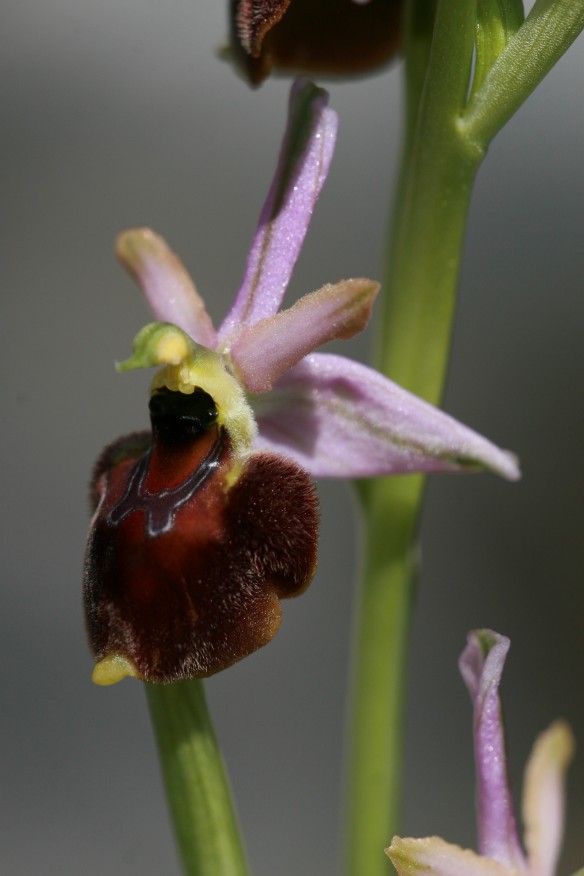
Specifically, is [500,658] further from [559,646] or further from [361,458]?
[559,646]

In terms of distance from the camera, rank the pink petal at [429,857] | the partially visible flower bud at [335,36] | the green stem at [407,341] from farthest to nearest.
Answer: the partially visible flower bud at [335,36] < the green stem at [407,341] < the pink petal at [429,857]

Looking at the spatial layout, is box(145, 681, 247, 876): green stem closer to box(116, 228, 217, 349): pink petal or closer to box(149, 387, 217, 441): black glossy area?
box(149, 387, 217, 441): black glossy area

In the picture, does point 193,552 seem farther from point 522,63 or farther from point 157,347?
point 522,63

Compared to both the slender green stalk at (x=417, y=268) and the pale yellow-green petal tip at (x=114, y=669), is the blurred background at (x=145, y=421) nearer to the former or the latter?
the slender green stalk at (x=417, y=268)

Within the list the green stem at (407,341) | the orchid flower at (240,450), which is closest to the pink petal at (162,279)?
the orchid flower at (240,450)

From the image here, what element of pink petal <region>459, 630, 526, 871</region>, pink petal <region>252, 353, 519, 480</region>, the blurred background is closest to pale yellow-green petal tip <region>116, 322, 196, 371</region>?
pink petal <region>252, 353, 519, 480</region>
